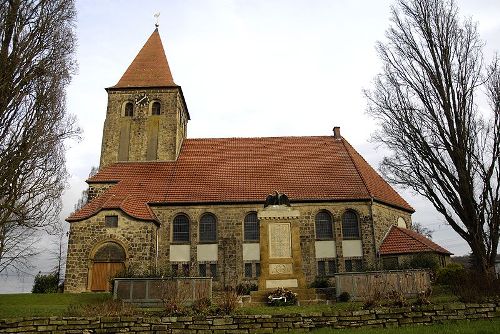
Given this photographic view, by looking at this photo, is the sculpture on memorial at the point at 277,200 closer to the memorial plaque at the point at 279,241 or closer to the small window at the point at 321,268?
the memorial plaque at the point at 279,241

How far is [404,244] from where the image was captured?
24250mm

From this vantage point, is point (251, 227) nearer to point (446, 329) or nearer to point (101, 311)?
point (101, 311)

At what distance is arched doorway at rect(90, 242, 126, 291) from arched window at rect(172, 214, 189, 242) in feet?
11.8

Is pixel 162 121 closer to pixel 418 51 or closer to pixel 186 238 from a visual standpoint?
pixel 186 238

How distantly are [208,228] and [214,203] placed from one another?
58.0 inches

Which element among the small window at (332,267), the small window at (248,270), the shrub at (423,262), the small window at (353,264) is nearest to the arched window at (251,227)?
the small window at (248,270)

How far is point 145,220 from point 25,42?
1154cm

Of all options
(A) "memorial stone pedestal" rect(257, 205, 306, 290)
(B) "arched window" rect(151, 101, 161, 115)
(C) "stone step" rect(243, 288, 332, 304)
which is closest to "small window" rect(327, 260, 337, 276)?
(A) "memorial stone pedestal" rect(257, 205, 306, 290)

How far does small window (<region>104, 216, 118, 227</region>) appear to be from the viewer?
2280 cm

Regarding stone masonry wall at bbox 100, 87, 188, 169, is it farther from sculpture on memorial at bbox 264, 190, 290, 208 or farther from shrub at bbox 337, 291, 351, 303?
shrub at bbox 337, 291, 351, 303

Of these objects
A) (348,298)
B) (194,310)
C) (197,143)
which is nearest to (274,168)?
(197,143)

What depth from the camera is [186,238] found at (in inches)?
993

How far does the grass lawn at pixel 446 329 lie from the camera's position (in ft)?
31.1

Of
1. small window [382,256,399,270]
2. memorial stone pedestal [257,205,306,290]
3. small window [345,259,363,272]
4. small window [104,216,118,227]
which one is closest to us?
memorial stone pedestal [257,205,306,290]
